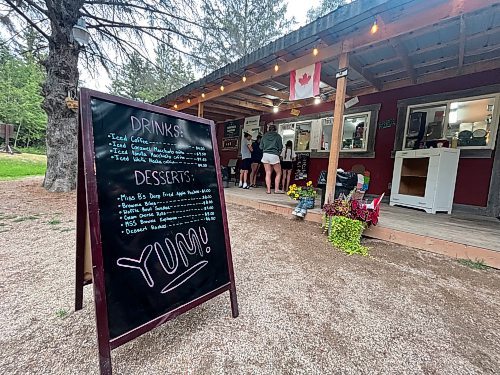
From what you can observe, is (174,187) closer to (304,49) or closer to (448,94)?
(304,49)

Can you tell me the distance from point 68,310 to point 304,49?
385 centimetres

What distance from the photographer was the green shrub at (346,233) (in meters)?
2.51

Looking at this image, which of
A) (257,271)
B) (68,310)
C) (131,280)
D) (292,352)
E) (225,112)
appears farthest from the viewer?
(225,112)

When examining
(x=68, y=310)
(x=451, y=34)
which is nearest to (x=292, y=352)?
(x=68, y=310)

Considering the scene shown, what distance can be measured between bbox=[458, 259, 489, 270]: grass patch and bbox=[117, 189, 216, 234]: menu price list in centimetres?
239

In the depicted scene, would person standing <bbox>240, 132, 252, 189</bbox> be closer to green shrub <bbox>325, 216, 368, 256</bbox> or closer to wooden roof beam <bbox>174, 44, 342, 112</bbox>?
wooden roof beam <bbox>174, 44, 342, 112</bbox>

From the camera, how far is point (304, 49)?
3.38 metres

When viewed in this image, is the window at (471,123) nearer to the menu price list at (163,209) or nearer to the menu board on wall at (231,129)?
the menu price list at (163,209)

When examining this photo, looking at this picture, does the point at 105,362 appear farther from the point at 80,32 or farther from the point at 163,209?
the point at 80,32

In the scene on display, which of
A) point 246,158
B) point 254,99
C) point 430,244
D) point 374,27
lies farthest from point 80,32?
point 430,244

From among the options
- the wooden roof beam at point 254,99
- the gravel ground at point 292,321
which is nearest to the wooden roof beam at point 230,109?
the wooden roof beam at point 254,99

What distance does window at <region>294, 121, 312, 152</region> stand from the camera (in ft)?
20.8

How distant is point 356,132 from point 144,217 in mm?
5445

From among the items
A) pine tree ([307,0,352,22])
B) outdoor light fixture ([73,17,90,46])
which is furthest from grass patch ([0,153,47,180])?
pine tree ([307,0,352,22])
